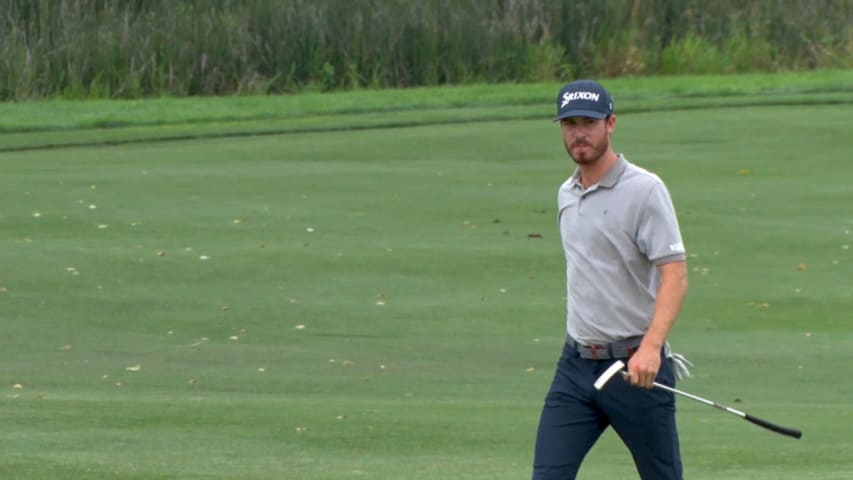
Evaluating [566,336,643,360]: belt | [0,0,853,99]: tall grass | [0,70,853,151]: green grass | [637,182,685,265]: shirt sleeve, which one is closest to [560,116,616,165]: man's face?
[637,182,685,265]: shirt sleeve

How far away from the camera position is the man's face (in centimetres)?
646

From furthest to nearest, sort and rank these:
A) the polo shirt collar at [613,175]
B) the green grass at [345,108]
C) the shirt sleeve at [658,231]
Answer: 1. the green grass at [345,108]
2. the polo shirt collar at [613,175]
3. the shirt sleeve at [658,231]

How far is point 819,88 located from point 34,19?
1029cm

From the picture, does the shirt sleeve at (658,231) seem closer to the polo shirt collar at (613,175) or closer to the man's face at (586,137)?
the polo shirt collar at (613,175)

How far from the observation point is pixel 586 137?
6.49 m

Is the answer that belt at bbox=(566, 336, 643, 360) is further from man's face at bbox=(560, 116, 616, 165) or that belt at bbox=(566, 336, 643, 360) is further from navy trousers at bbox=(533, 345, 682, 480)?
man's face at bbox=(560, 116, 616, 165)

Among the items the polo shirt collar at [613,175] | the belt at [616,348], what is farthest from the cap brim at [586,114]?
the belt at [616,348]

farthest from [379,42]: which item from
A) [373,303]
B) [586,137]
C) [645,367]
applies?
[645,367]

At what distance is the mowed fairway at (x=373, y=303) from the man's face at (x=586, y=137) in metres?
2.11

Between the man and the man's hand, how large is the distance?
6cm

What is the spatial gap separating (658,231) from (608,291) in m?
0.27

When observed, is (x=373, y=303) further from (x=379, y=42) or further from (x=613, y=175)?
(x=379, y=42)

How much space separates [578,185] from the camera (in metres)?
6.52

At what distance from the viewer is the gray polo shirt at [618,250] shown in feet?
20.9
